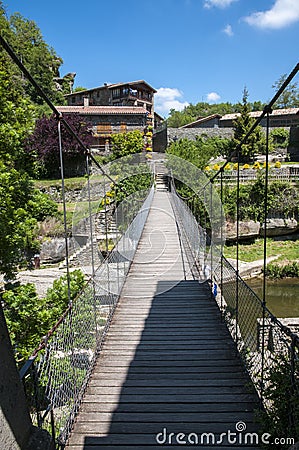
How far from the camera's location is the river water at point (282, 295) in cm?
841

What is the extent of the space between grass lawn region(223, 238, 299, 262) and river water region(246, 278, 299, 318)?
3.51 ft

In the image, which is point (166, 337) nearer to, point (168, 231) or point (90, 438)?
point (90, 438)

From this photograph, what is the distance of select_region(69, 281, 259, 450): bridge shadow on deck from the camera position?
1651mm

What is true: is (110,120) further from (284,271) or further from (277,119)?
(284,271)

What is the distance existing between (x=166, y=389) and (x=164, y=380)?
100 mm

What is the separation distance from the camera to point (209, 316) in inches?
125

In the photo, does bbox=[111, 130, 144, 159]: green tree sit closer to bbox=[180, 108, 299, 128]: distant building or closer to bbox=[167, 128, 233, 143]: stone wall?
bbox=[167, 128, 233, 143]: stone wall

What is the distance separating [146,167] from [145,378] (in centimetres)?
1024

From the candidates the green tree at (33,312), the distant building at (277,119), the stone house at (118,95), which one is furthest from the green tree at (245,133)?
the green tree at (33,312)

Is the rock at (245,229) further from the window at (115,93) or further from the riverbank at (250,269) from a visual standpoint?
the window at (115,93)

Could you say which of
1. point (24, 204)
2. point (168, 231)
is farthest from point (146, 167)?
point (24, 204)

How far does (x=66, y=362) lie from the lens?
1905mm

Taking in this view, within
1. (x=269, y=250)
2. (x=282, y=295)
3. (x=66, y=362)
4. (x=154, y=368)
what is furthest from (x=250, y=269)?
(x=66, y=362)

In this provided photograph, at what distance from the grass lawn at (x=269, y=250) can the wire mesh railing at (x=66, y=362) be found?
886 cm
